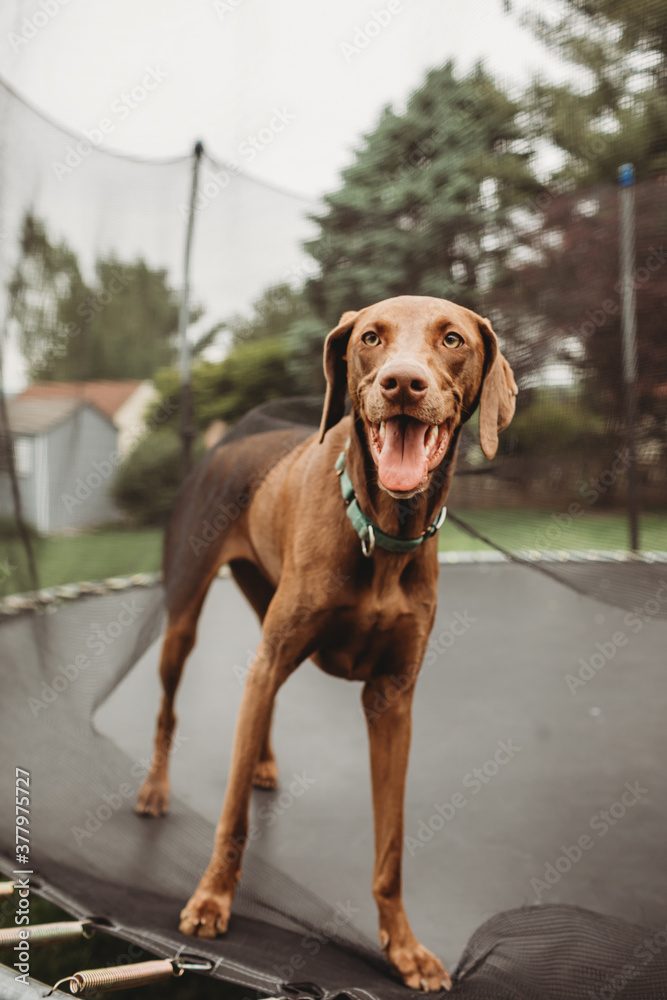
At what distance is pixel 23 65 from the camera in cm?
205

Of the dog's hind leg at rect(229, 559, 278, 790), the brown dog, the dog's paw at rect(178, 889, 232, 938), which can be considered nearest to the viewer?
the brown dog

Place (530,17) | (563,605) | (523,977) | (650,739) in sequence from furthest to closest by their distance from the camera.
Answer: (563,605) < (650,739) < (530,17) < (523,977)

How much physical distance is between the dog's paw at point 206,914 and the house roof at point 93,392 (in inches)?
48.7

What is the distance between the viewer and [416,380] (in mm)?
1042

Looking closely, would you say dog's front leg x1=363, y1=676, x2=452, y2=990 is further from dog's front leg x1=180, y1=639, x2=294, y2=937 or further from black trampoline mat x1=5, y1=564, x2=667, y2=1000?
dog's front leg x1=180, y1=639, x2=294, y2=937

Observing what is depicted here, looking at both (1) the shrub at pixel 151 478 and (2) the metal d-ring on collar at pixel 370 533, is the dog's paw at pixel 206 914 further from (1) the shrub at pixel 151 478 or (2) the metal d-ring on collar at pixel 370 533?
(1) the shrub at pixel 151 478

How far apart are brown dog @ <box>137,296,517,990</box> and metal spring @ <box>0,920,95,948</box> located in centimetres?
20

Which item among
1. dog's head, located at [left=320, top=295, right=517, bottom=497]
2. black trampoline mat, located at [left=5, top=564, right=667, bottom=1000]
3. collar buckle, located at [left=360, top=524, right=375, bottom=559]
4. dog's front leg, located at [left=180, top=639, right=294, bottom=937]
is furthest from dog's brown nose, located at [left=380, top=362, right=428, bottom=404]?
black trampoline mat, located at [left=5, top=564, right=667, bottom=1000]

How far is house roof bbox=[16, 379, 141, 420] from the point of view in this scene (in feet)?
6.81

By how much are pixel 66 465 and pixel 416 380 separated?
1368 millimetres

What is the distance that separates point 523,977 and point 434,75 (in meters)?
1.91

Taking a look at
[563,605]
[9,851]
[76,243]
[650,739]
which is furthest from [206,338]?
[563,605]

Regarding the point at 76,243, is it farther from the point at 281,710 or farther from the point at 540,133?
the point at 281,710

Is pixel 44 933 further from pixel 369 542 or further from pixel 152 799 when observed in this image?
pixel 369 542
